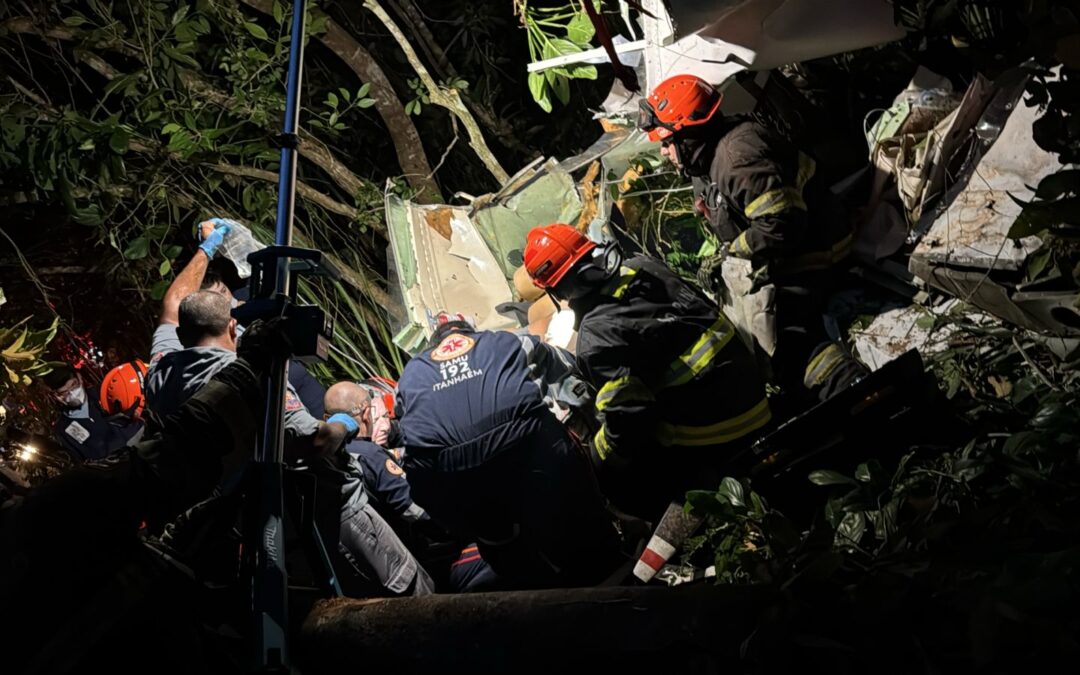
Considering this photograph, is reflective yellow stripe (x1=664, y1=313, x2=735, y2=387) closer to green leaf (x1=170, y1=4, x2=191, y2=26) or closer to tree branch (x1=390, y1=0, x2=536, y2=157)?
tree branch (x1=390, y1=0, x2=536, y2=157)

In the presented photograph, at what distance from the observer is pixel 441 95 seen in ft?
23.7

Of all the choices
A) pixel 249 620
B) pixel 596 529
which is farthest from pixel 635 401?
pixel 249 620

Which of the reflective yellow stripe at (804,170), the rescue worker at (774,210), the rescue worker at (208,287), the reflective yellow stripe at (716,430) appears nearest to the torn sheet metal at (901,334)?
the rescue worker at (774,210)

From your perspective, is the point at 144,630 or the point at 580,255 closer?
the point at 144,630

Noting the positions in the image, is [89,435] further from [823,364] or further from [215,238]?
[823,364]

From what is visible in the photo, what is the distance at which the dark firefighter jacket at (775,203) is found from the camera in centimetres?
437

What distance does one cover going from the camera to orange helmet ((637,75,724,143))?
465 centimetres

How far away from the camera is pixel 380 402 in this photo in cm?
519

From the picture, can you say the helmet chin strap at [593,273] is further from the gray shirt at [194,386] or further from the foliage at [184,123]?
the foliage at [184,123]

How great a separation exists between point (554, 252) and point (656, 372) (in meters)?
0.74

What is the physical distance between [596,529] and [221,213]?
434 centimetres

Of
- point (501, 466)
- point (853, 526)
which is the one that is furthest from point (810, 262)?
point (853, 526)

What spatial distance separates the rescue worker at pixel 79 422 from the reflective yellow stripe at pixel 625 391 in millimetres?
3474

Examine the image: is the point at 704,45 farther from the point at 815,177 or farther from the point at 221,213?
the point at 221,213
